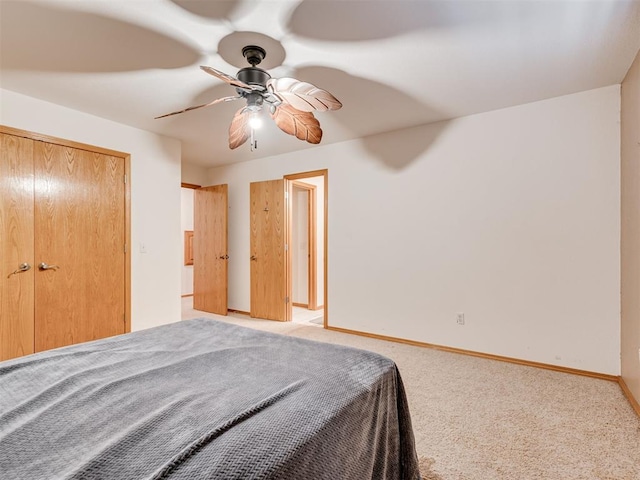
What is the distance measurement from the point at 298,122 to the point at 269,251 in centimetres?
282

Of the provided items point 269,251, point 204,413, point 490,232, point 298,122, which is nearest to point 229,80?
point 298,122

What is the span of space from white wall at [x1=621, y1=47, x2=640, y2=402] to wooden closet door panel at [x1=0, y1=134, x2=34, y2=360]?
4706 millimetres

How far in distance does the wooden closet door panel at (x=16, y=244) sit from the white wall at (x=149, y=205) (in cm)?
41

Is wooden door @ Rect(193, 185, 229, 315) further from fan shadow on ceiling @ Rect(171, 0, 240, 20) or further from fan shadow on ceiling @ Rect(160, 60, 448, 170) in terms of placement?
fan shadow on ceiling @ Rect(171, 0, 240, 20)

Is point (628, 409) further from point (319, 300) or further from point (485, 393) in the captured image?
point (319, 300)

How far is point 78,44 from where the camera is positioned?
213 cm

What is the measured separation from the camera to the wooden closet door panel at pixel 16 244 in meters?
2.77

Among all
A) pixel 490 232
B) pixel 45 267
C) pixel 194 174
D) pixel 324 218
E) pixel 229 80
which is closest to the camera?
pixel 229 80

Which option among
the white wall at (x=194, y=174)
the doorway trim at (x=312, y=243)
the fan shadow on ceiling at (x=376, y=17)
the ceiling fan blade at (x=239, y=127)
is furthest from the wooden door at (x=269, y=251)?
the fan shadow on ceiling at (x=376, y=17)

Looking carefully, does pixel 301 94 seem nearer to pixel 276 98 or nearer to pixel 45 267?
pixel 276 98

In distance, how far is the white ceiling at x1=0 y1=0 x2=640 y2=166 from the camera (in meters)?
1.83

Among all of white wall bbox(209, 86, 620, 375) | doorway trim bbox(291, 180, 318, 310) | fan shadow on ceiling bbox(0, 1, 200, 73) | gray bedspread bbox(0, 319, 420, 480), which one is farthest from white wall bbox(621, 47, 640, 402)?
doorway trim bbox(291, 180, 318, 310)

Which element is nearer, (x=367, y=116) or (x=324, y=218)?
(x=367, y=116)

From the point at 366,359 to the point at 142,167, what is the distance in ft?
11.2
